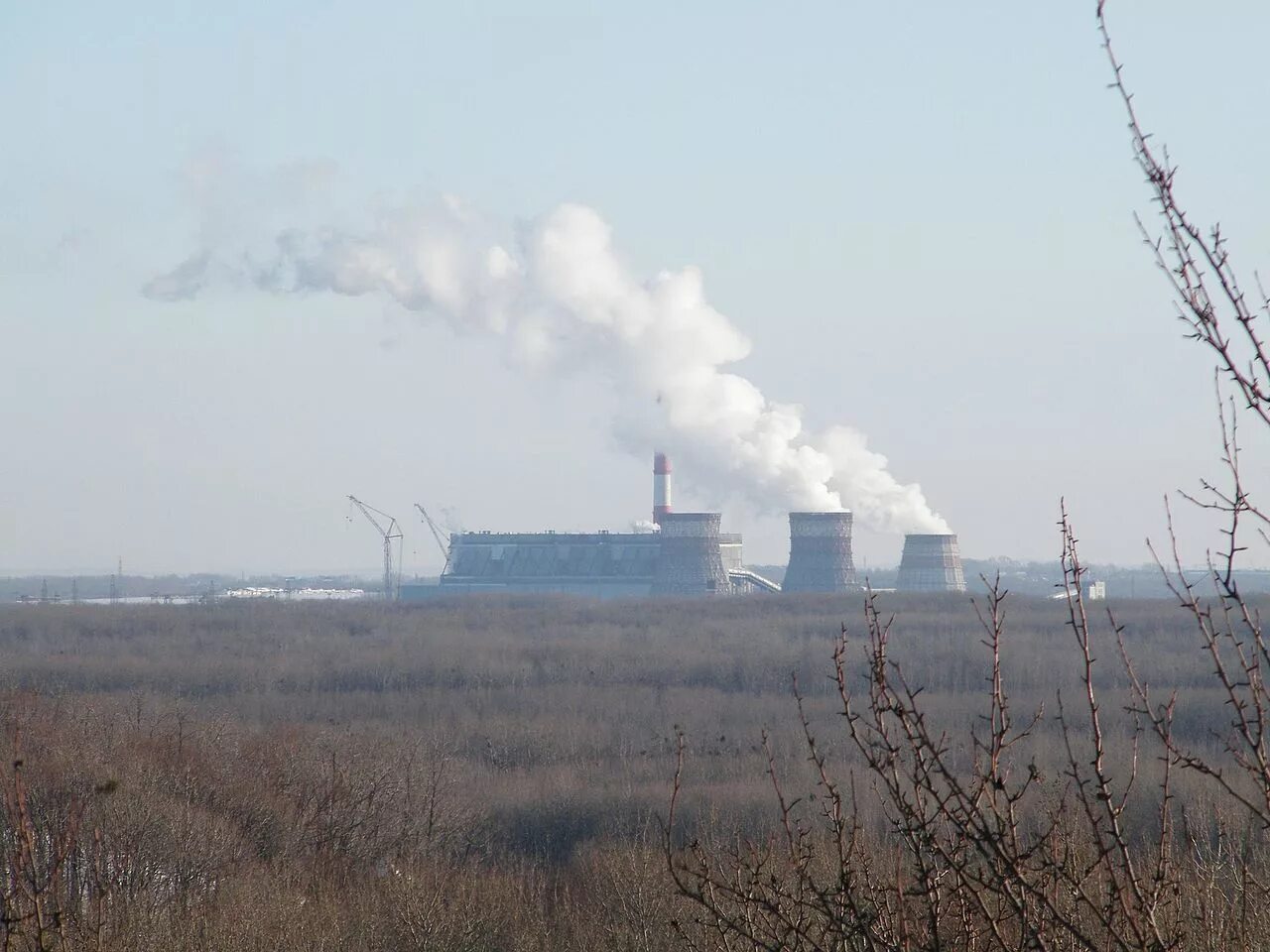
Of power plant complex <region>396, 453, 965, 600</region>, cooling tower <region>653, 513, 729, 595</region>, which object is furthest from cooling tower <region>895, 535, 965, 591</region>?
cooling tower <region>653, 513, 729, 595</region>

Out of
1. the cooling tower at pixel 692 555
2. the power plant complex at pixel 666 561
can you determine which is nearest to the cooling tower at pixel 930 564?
the power plant complex at pixel 666 561

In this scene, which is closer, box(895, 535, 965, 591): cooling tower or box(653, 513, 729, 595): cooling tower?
box(895, 535, 965, 591): cooling tower

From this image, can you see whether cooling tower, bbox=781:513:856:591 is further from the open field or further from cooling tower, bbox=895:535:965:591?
cooling tower, bbox=895:535:965:591

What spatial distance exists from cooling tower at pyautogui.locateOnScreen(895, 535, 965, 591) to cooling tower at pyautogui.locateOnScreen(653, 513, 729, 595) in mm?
6513

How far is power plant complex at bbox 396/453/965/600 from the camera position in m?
52.8

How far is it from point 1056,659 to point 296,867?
2751cm

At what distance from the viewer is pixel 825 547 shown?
52.9 metres

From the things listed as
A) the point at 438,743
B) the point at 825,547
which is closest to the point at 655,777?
the point at 438,743

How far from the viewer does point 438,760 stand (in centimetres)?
2572

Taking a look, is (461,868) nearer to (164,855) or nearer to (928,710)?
(164,855)

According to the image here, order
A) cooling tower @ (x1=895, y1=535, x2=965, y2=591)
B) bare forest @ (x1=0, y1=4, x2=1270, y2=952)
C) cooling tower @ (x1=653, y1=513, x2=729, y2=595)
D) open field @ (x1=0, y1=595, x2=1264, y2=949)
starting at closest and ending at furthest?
bare forest @ (x1=0, y1=4, x2=1270, y2=952) < open field @ (x1=0, y1=595, x2=1264, y2=949) < cooling tower @ (x1=895, y1=535, x2=965, y2=591) < cooling tower @ (x1=653, y1=513, x2=729, y2=595)

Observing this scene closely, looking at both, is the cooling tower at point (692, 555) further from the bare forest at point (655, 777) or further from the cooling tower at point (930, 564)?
the cooling tower at point (930, 564)

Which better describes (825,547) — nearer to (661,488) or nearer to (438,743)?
(661,488)

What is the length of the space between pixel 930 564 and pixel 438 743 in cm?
2716
